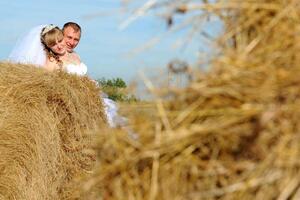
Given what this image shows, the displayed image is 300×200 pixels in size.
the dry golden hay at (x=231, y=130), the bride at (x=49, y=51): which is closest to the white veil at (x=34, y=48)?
the bride at (x=49, y=51)

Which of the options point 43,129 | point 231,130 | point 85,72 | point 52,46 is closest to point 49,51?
point 52,46

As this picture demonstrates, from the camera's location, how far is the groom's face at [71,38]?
28.0ft

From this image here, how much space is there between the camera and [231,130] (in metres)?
2.73

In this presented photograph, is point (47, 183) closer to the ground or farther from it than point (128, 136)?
closer to the ground

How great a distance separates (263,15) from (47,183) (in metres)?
4.81

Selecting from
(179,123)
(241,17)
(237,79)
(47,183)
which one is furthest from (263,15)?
(47,183)

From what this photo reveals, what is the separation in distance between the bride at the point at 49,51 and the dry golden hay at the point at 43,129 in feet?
1.06

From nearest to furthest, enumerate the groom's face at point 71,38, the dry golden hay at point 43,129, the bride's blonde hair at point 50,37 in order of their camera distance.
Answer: the dry golden hay at point 43,129
the bride's blonde hair at point 50,37
the groom's face at point 71,38

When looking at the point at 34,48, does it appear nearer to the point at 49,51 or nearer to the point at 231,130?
the point at 49,51

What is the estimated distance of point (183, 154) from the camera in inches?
112

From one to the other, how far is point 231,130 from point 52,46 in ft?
19.1

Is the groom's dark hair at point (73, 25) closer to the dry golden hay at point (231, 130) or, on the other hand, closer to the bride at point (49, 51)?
the bride at point (49, 51)

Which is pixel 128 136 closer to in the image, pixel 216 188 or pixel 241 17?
pixel 216 188

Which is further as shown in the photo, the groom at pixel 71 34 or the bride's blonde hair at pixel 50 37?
the groom at pixel 71 34
